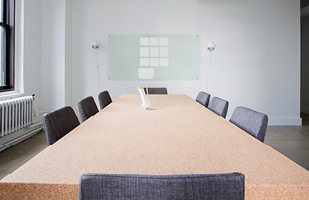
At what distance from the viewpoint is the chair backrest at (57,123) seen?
4.44ft

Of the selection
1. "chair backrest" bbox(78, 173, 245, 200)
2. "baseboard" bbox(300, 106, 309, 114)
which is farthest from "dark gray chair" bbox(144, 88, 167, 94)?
"baseboard" bbox(300, 106, 309, 114)

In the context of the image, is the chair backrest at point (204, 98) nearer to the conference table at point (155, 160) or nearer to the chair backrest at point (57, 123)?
the conference table at point (155, 160)

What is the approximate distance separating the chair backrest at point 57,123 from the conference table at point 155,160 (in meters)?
0.16

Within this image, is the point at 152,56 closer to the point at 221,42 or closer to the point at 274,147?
the point at 221,42

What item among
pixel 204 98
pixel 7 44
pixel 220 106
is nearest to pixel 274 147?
pixel 204 98

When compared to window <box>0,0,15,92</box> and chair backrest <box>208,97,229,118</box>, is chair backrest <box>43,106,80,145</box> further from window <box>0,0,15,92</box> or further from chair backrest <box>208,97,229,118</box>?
window <box>0,0,15,92</box>

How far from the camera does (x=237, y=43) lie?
5023mm

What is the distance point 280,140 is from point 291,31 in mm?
2751

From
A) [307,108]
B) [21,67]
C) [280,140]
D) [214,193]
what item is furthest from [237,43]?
[214,193]

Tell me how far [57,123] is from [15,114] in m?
2.35

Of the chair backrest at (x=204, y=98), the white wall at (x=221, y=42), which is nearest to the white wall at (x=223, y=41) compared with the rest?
the white wall at (x=221, y=42)

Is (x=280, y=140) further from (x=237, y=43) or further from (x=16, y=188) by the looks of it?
(x=16, y=188)

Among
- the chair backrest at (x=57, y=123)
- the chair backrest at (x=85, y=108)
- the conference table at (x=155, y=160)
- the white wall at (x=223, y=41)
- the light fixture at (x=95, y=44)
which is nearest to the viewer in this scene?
the conference table at (x=155, y=160)

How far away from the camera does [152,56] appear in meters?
4.99
